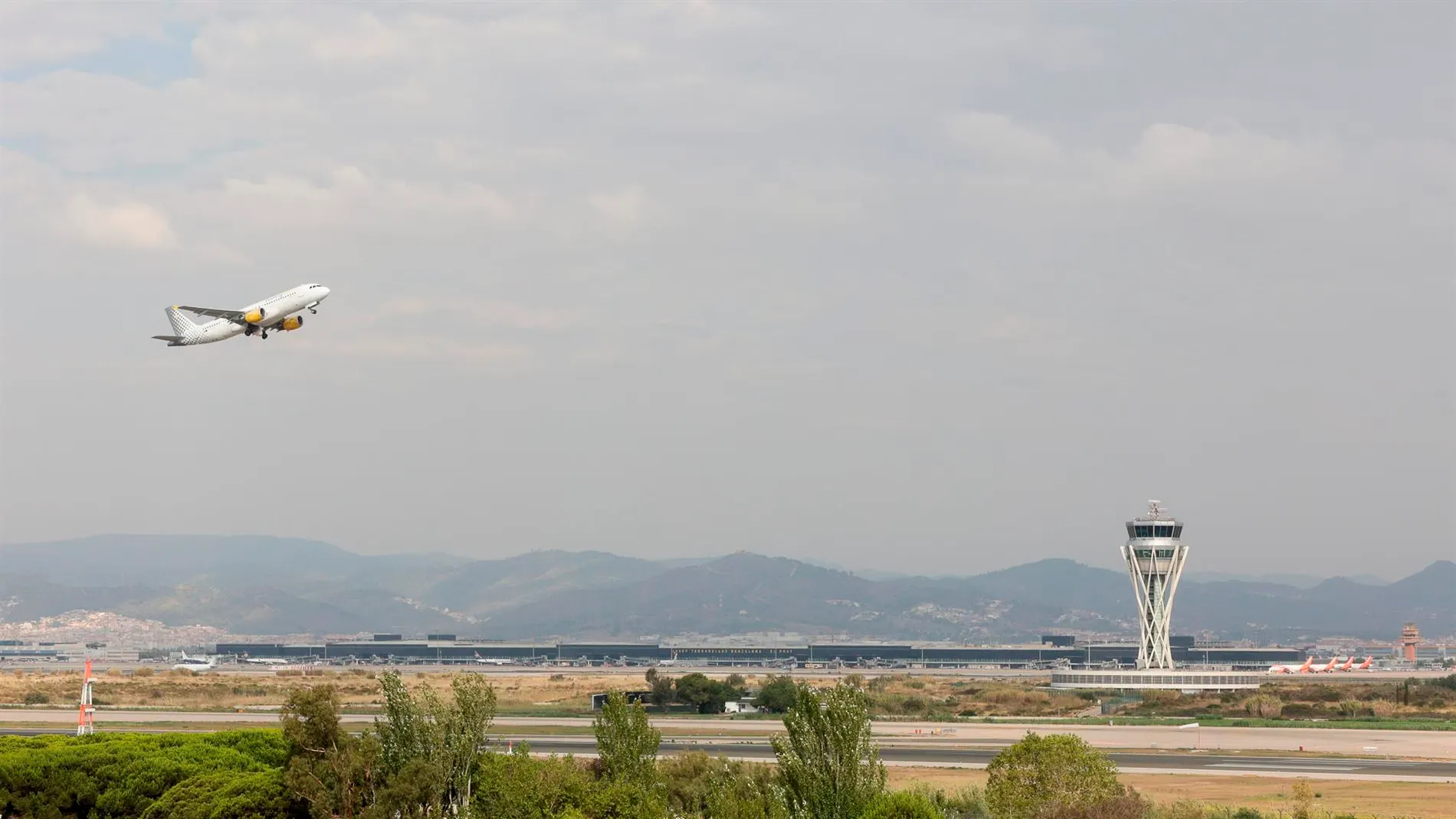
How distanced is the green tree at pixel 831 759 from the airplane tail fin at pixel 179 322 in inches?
2346

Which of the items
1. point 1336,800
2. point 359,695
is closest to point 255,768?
point 1336,800

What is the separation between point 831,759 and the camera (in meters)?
42.6

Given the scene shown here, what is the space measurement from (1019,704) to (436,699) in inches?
3613

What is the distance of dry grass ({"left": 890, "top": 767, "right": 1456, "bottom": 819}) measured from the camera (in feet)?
197

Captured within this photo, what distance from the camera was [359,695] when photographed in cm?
13762

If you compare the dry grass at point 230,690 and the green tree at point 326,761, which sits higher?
the green tree at point 326,761

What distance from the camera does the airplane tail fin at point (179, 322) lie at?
3558 inches

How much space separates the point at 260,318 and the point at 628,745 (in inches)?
1731

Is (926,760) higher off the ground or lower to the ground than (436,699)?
lower

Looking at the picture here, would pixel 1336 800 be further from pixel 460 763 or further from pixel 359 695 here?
pixel 359 695

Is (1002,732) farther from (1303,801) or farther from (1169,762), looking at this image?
(1303,801)

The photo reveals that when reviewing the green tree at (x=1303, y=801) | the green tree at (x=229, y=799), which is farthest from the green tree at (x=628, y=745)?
the green tree at (x=1303, y=801)

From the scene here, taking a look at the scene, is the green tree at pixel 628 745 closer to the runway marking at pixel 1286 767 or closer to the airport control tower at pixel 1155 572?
the runway marking at pixel 1286 767

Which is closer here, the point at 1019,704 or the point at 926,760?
the point at 926,760
